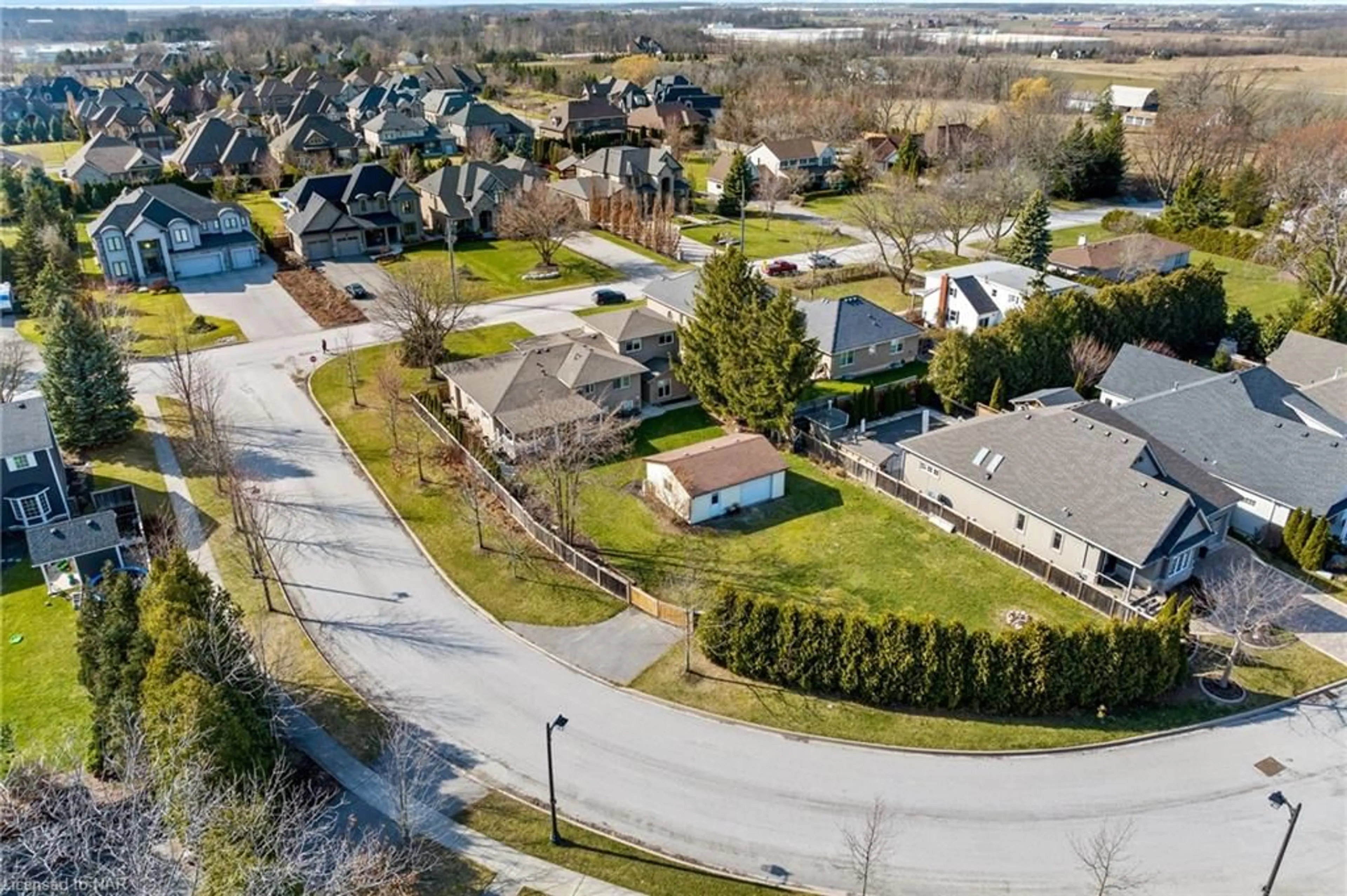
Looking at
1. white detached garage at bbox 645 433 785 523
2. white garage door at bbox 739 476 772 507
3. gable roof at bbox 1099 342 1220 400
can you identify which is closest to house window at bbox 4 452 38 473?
white detached garage at bbox 645 433 785 523

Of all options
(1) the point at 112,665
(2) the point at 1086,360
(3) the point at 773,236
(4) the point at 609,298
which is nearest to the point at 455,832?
(1) the point at 112,665

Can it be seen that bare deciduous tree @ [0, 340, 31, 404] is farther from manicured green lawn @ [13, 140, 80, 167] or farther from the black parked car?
manicured green lawn @ [13, 140, 80, 167]

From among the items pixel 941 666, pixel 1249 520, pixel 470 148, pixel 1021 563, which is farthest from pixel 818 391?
pixel 470 148

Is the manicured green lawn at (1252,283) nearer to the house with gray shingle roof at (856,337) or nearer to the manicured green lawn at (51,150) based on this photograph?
the house with gray shingle roof at (856,337)

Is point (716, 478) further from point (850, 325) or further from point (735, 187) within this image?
point (735, 187)

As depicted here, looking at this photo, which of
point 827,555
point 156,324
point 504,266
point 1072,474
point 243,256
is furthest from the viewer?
point 504,266

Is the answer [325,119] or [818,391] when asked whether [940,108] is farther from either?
[818,391]

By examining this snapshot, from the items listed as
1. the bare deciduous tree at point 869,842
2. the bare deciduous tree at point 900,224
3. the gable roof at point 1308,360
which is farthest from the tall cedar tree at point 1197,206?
the bare deciduous tree at point 869,842
